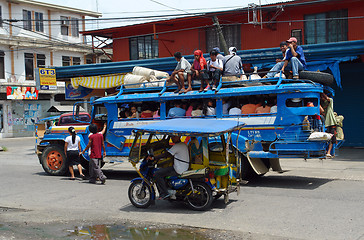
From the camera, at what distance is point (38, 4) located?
4094 cm

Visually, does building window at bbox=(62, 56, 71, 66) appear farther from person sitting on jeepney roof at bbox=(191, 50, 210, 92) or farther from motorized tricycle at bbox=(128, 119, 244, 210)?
motorized tricycle at bbox=(128, 119, 244, 210)

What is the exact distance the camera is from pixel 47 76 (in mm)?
24156

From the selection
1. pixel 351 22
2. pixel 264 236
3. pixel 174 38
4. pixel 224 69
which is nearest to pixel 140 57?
pixel 174 38

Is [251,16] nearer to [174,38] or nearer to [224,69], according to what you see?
[174,38]

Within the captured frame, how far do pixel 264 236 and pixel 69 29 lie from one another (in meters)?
40.2

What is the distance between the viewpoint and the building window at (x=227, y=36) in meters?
22.8

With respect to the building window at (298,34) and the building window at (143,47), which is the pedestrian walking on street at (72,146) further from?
the building window at (143,47)

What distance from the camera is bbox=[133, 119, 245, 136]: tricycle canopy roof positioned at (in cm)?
830

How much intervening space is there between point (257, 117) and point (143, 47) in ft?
53.1

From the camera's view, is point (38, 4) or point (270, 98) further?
point (38, 4)

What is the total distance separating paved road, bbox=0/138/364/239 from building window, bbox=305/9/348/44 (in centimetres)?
840

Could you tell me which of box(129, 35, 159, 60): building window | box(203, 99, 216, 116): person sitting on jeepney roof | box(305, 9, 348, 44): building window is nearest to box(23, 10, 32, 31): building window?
box(129, 35, 159, 60): building window

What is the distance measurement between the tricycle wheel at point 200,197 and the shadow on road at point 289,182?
3097 millimetres

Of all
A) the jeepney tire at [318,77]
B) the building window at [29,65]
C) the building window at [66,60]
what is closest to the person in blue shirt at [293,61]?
the jeepney tire at [318,77]
